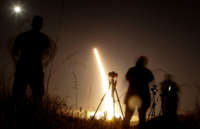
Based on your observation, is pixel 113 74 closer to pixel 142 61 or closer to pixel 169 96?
pixel 142 61

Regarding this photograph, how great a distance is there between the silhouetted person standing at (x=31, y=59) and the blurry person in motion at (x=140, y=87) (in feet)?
7.30

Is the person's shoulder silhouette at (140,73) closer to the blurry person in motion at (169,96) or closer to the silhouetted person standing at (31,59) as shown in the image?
the blurry person in motion at (169,96)

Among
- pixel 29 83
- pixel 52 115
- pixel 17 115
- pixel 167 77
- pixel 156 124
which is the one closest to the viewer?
pixel 17 115

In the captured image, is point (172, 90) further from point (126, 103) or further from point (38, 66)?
point (38, 66)

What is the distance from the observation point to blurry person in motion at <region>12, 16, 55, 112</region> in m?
3.36

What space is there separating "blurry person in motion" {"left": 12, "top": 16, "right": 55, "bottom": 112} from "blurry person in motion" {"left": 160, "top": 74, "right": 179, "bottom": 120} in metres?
3.25

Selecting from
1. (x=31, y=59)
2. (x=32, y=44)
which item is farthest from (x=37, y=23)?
(x=31, y=59)

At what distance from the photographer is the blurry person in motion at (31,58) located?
336 cm

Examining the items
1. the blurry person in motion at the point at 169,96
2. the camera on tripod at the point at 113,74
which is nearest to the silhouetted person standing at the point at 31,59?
the camera on tripod at the point at 113,74

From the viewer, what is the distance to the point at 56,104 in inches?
126

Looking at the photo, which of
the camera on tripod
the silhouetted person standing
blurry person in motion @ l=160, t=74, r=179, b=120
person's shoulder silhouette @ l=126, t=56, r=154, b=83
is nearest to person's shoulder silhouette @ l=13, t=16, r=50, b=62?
the silhouetted person standing

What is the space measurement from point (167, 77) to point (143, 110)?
203 centimetres

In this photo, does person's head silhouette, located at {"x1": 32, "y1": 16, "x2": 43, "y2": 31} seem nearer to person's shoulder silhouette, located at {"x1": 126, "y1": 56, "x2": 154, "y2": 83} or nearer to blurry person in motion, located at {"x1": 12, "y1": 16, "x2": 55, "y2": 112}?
blurry person in motion, located at {"x1": 12, "y1": 16, "x2": 55, "y2": 112}

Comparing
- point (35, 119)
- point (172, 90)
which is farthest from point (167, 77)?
point (35, 119)
